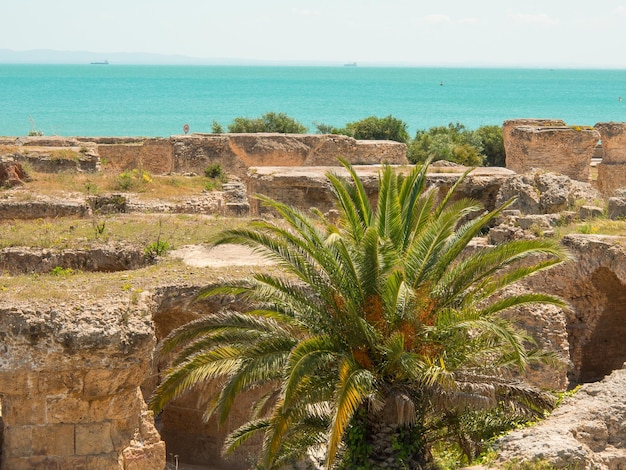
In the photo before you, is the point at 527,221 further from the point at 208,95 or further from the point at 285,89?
the point at 285,89

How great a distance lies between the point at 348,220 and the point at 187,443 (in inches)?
185

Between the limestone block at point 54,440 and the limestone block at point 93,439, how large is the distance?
0.27 feet

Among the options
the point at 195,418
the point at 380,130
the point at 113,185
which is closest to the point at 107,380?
the point at 195,418

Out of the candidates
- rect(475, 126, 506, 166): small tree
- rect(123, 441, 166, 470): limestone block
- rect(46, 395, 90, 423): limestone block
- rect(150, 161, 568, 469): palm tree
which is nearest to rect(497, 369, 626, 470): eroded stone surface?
rect(150, 161, 568, 469): palm tree

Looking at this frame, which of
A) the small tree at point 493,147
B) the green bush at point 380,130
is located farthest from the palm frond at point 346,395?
the small tree at point 493,147

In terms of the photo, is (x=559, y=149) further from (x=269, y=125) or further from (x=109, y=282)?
(x=109, y=282)

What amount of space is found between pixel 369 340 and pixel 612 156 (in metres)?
19.5

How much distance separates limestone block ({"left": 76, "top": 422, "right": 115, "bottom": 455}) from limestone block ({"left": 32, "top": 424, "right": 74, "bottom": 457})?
8 centimetres

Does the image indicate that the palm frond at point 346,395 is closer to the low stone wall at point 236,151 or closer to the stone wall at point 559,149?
the low stone wall at point 236,151

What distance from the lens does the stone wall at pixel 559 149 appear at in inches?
1017

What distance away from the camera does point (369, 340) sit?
9.74m

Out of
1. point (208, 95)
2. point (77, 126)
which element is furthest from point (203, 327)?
point (208, 95)

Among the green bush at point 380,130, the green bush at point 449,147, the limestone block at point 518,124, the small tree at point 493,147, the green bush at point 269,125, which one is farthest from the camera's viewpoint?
the small tree at point 493,147

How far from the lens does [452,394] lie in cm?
975
